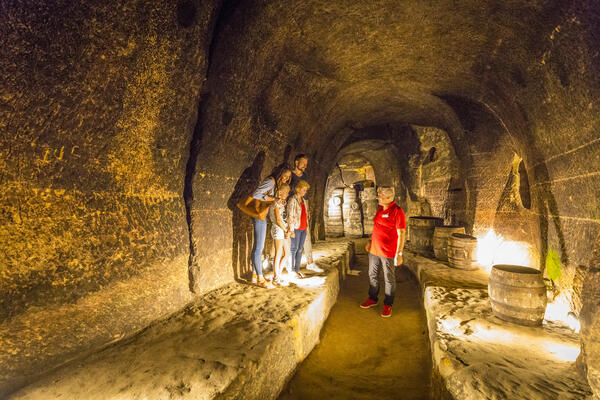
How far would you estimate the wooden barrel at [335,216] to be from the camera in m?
12.2

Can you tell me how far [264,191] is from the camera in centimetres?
376

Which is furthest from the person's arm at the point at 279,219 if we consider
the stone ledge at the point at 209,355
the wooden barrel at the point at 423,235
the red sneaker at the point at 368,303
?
the wooden barrel at the point at 423,235

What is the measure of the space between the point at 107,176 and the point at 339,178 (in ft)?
37.9

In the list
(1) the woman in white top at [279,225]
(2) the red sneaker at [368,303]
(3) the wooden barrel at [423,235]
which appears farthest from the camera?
(3) the wooden barrel at [423,235]

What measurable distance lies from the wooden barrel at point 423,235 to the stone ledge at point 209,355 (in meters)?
3.88

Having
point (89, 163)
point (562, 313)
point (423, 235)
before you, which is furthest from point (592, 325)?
point (423, 235)

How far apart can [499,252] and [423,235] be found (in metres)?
1.48

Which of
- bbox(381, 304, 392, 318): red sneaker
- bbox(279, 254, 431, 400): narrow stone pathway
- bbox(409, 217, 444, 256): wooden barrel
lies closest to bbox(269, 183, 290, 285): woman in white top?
bbox(279, 254, 431, 400): narrow stone pathway

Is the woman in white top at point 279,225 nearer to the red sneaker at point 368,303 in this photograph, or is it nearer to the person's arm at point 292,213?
the person's arm at point 292,213

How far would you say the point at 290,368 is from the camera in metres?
2.57

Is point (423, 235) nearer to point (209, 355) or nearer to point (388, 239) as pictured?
point (388, 239)

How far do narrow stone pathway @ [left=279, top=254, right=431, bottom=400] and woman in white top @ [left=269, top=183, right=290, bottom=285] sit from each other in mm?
1136

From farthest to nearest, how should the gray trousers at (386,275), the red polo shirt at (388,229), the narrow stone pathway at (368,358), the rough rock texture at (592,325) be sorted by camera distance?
1. the gray trousers at (386,275)
2. the red polo shirt at (388,229)
3. the narrow stone pathway at (368,358)
4. the rough rock texture at (592,325)

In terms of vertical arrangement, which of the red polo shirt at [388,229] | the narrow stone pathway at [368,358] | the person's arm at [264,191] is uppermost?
the person's arm at [264,191]
